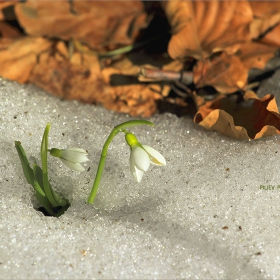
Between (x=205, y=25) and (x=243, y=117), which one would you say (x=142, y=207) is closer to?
(x=243, y=117)

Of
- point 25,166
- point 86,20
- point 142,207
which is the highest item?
point 86,20

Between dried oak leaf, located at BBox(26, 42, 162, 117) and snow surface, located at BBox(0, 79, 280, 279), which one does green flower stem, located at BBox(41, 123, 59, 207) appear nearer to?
snow surface, located at BBox(0, 79, 280, 279)

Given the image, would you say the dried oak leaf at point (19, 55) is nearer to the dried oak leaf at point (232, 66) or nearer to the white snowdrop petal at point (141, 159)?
the dried oak leaf at point (232, 66)

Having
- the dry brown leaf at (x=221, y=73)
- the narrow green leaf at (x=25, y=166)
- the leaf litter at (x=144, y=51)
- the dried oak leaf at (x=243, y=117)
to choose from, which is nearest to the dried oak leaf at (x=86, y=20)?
the leaf litter at (x=144, y=51)

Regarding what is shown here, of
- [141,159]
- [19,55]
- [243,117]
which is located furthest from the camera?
[19,55]

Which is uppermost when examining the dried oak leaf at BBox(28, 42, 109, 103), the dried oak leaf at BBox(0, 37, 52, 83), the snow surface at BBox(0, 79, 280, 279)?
the dried oak leaf at BBox(0, 37, 52, 83)

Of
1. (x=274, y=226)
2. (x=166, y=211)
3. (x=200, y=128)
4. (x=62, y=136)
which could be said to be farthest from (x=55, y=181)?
(x=274, y=226)

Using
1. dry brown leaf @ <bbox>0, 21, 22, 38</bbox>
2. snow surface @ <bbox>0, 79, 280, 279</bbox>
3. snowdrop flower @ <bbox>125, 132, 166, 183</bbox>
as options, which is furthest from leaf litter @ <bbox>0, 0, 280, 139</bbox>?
snowdrop flower @ <bbox>125, 132, 166, 183</bbox>

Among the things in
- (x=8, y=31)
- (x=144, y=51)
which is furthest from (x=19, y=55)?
(x=144, y=51)
